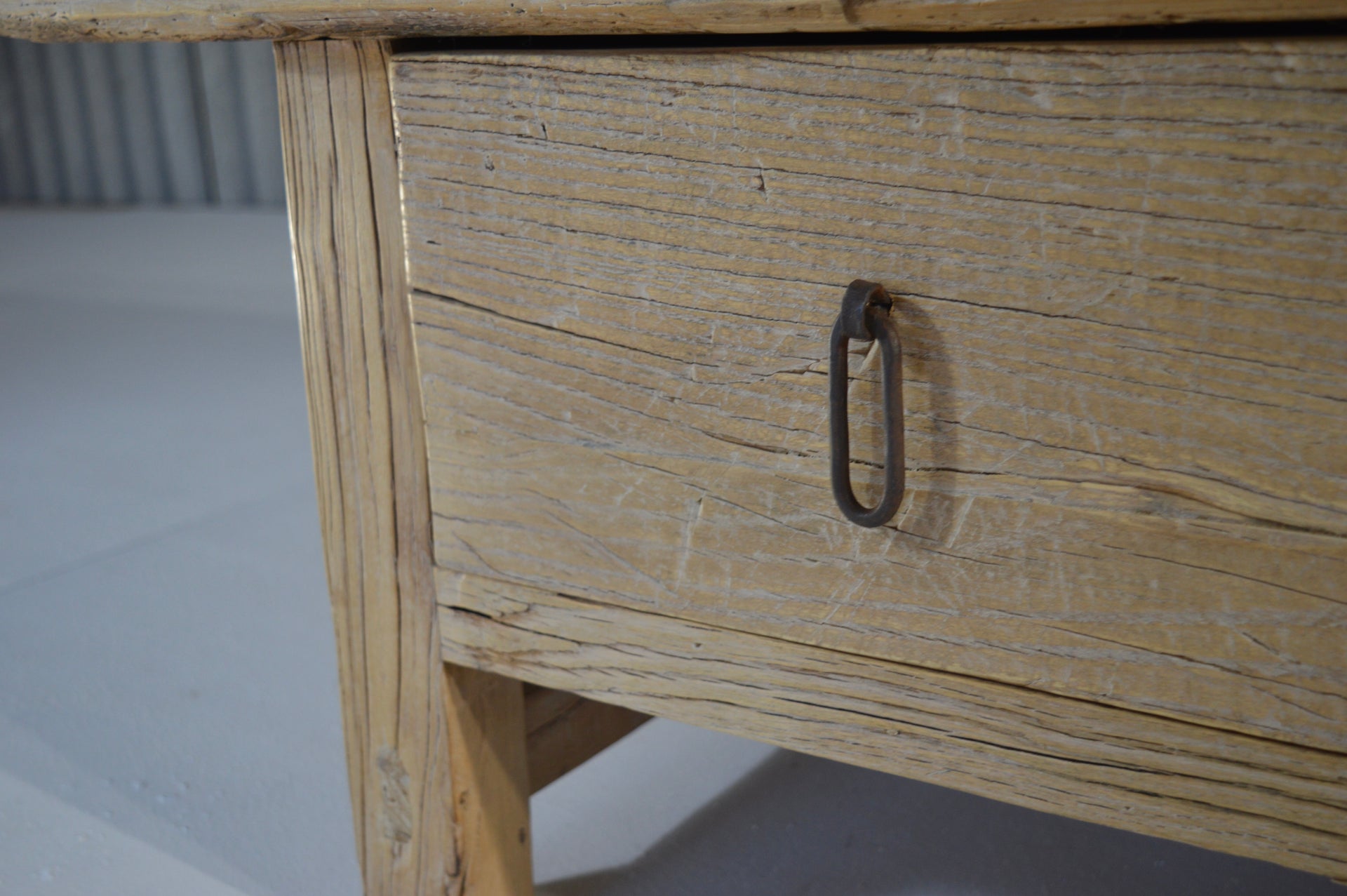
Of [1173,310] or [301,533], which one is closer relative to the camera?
[1173,310]

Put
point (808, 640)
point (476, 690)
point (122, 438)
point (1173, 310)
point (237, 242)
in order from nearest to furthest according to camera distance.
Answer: point (1173, 310) < point (808, 640) < point (476, 690) < point (122, 438) < point (237, 242)

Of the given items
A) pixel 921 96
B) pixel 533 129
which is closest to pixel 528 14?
pixel 533 129

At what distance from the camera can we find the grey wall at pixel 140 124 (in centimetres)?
409

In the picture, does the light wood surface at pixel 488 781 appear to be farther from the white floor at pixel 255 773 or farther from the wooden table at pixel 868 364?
the white floor at pixel 255 773

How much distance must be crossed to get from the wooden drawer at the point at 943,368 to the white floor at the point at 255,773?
0.42 metres

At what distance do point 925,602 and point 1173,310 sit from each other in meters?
0.16

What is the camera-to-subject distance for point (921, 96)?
44 cm

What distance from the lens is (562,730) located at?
34.7 inches

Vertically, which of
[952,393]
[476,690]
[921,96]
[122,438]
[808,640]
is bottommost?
[122,438]

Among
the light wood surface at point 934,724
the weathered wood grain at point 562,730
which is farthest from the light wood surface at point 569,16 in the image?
the weathered wood grain at point 562,730

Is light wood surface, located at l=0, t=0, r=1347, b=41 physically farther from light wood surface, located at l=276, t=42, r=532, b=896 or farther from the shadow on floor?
the shadow on floor

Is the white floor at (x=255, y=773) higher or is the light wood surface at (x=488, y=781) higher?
the light wood surface at (x=488, y=781)

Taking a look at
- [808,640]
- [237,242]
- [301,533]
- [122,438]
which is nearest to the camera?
[808,640]

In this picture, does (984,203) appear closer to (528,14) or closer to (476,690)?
(528,14)
